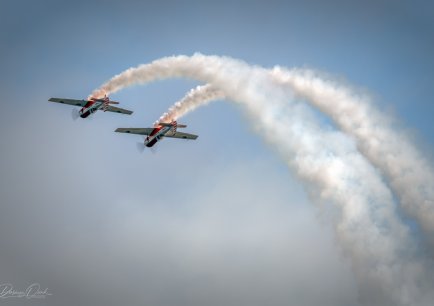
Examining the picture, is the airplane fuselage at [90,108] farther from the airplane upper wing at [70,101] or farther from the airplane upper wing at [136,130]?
Answer: the airplane upper wing at [136,130]

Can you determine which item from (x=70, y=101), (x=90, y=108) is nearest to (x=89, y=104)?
(x=90, y=108)

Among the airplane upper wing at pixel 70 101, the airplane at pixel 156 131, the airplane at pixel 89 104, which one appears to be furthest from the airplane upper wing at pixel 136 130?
the airplane upper wing at pixel 70 101

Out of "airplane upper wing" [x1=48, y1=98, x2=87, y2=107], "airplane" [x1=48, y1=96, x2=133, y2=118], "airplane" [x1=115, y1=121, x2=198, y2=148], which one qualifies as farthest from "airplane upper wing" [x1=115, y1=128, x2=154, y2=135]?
"airplane upper wing" [x1=48, y1=98, x2=87, y2=107]

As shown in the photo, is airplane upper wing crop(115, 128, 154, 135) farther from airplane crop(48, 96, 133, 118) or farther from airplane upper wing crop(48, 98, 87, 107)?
airplane upper wing crop(48, 98, 87, 107)

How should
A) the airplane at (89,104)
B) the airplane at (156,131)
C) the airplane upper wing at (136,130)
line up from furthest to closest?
the airplane at (89,104)
the airplane upper wing at (136,130)
the airplane at (156,131)

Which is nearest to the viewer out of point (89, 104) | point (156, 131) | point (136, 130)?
point (156, 131)

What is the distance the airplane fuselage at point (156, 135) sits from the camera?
4562 inches

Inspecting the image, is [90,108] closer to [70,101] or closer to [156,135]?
[70,101]

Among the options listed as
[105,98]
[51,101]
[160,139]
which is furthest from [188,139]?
[51,101]

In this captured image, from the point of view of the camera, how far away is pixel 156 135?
11631cm

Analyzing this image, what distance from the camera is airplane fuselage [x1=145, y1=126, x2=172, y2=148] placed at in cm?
11588

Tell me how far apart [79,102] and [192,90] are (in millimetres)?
18850

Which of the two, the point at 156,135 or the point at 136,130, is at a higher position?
the point at 136,130

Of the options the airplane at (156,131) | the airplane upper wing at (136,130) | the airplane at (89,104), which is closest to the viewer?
the airplane at (156,131)
